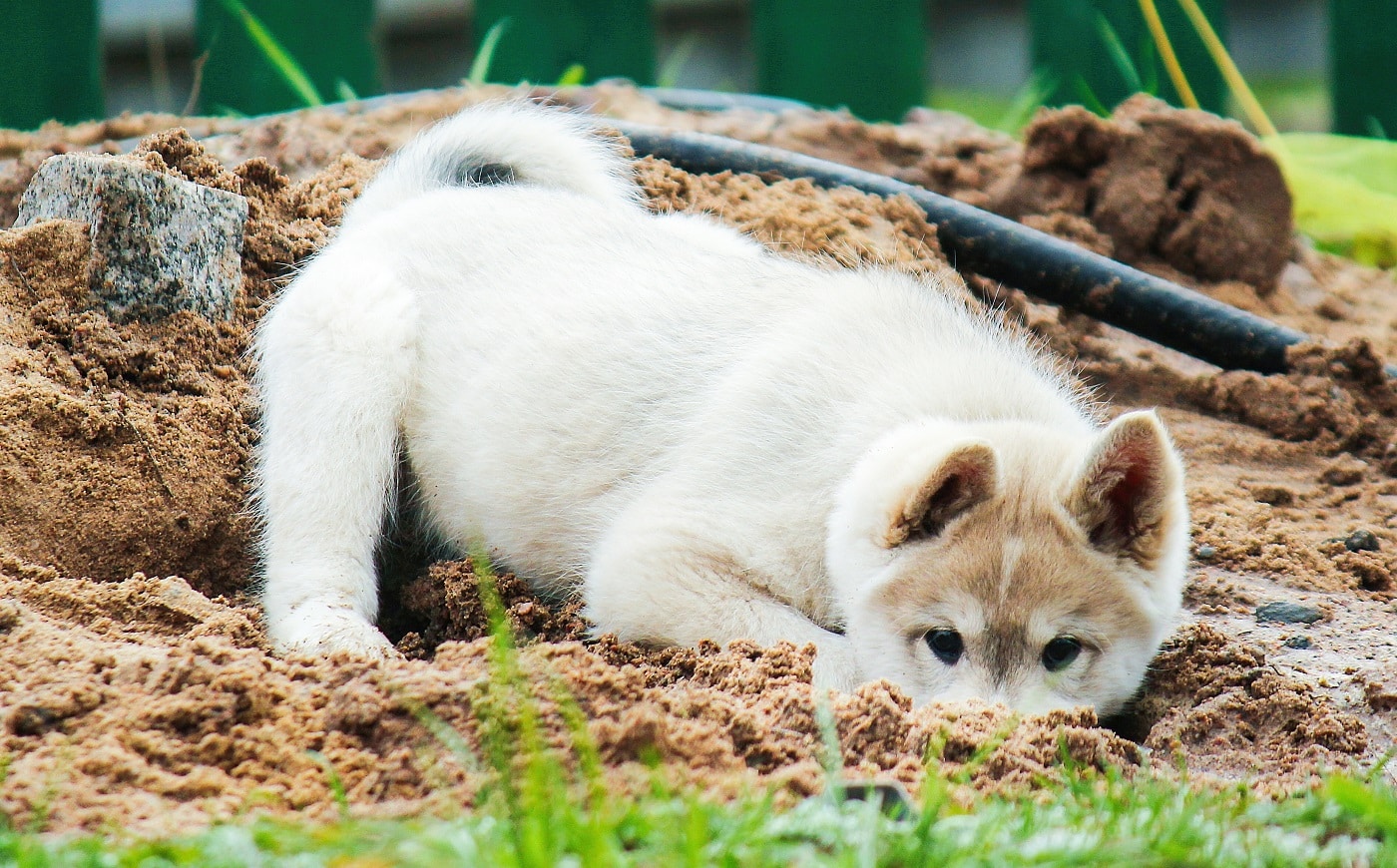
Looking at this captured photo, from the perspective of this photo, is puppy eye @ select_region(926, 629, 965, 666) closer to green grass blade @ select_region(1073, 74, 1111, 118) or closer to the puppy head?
the puppy head

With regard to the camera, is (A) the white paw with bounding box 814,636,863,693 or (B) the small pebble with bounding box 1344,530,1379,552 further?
(B) the small pebble with bounding box 1344,530,1379,552

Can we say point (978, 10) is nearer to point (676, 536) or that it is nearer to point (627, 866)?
point (676, 536)

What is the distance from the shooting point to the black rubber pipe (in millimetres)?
4422

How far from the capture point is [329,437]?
3508 millimetres

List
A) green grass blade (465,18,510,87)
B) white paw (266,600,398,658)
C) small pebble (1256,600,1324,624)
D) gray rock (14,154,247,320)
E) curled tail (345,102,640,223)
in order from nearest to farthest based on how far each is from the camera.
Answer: white paw (266,600,398,658) → small pebble (1256,600,1324,624) → gray rock (14,154,247,320) → curled tail (345,102,640,223) → green grass blade (465,18,510,87)

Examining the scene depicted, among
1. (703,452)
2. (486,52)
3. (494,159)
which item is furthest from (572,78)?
(703,452)

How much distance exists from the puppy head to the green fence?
4038 millimetres

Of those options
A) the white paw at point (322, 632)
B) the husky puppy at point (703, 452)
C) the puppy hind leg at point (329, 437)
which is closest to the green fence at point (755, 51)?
the husky puppy at point (703, 452)

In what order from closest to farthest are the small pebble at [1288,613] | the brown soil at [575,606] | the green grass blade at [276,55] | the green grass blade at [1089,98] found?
the brown soil at [575,606] → the small pebble at [1288,613] → the green grass blade at [276,55] → the green grass blade at [1089,98]

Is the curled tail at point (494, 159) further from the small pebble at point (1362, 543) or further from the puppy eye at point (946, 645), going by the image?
the small pebble at point (1362, 543)

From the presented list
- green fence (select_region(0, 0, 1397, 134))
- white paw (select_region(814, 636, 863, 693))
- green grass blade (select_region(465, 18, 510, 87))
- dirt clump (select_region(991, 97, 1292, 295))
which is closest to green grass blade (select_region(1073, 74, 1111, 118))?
green fence (select_region(0, 0, 1397, 134))

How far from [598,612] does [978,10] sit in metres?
6.29

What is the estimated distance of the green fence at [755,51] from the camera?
250 inches

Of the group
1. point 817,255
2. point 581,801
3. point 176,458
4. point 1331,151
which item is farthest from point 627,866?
point 1331,151
